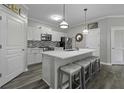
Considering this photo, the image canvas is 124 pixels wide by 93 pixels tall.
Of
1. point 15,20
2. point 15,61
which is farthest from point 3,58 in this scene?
point 15,20

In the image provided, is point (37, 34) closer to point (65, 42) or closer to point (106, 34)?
point (65, 42)

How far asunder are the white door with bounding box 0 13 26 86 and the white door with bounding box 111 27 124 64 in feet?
14.1

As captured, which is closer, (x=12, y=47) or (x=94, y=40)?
(x=12, y=47)

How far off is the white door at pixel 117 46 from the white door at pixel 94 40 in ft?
2.30

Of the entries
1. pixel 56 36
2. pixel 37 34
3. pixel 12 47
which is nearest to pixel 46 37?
pixel 37 34

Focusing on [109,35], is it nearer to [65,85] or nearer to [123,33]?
[123,33]

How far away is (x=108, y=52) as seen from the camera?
449 centimetres

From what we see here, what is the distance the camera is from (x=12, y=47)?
2.59 m

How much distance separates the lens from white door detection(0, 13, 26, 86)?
2.26m

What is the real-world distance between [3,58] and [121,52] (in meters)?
5.13

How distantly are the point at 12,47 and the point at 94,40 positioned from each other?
14.0 ft

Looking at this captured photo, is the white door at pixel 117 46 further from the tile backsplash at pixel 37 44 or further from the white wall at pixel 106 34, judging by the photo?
the tile backsplash at pixel 37 44

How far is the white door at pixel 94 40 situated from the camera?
492cm

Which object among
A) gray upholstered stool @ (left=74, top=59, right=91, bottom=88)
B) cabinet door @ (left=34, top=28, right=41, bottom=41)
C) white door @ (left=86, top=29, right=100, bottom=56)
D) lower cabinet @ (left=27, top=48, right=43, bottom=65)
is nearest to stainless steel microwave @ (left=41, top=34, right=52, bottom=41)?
cabinet door @ (left=34, top=28, right=41, bottom=41)
